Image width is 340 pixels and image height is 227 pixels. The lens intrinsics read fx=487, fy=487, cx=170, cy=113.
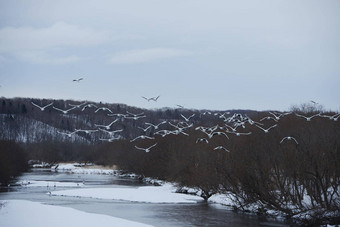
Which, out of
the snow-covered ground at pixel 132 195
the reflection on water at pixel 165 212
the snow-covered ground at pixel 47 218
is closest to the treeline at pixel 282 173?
the reflection on water at pixel 165 212

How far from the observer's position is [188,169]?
189ft

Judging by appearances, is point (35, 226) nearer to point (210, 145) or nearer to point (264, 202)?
point (264, 202)

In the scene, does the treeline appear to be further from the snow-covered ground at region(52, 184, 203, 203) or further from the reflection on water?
the snow-covered ground at region(52, 184, 203, 203)

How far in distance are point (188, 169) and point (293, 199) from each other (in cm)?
2265

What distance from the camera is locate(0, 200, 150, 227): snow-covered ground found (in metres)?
27.0

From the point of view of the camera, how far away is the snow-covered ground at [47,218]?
27016 millimetres

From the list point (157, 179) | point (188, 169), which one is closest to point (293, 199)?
point (188, 169)

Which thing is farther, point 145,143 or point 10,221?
point 145,143

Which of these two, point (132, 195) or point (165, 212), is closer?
point (165, 212)

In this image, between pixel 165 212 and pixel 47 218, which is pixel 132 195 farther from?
pixel 47 218

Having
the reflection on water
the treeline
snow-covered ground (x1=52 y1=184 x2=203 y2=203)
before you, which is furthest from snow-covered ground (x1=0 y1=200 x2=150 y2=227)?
snow-covered ground (x1=52 y1=184 x2=203 y2=203)

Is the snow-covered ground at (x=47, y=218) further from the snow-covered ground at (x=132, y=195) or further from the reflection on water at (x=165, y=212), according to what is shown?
the snow-covered ground at (x=132, y=195)

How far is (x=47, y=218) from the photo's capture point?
29.0 metres

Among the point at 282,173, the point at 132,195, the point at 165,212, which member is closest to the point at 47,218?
the point at 165,212
